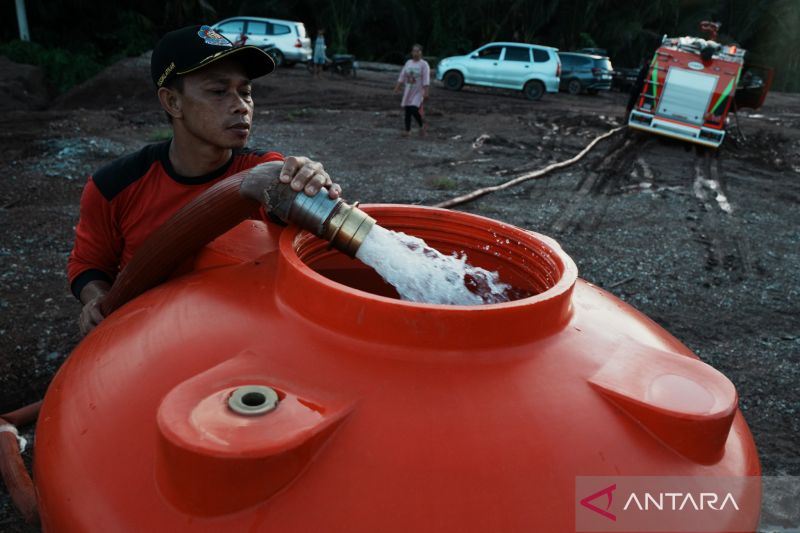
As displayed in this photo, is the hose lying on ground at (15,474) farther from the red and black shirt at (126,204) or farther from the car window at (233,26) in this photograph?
the car window at (233,26)

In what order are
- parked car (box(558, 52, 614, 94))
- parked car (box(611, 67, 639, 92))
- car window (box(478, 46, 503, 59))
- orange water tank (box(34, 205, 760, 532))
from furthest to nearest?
1. parked car (box(611, 67, 639, 92))
2. parked car (box(558, 52, 614, 94))
3. car window (box(478, 46, 503, 59))
4. orange water tank (box(34, 205, 760, 532))

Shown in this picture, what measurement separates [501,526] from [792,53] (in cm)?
3735

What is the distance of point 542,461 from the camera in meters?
1.25

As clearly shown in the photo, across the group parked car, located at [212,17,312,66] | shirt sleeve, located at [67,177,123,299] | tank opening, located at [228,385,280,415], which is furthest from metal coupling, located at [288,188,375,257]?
parked car, located at [212,17,312,66]

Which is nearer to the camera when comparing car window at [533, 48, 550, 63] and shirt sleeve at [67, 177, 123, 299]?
shirt sleeve at [67, 177, 123, 299]

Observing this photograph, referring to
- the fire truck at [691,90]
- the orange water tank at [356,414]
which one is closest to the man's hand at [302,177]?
the orange water tank at [356,414]

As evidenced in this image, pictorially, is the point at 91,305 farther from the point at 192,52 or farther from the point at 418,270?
the point at 418,270

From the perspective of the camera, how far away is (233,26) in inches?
757

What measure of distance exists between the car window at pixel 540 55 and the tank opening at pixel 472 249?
1773 cm

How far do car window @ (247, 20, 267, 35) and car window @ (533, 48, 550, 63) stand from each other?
8.39 meters

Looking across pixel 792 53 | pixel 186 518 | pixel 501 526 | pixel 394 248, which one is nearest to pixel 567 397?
pixel 501 526

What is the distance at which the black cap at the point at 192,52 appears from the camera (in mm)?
2127

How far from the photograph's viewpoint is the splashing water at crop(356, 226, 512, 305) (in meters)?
1.69

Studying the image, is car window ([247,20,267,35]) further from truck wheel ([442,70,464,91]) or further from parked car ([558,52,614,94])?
parked car ([558,52,614,94])
